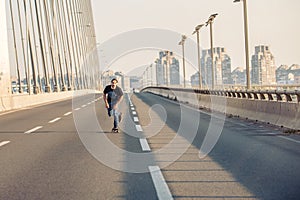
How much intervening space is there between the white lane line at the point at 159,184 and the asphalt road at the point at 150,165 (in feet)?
0.04

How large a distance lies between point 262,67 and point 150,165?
241ft

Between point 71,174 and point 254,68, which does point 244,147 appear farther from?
point 254,68

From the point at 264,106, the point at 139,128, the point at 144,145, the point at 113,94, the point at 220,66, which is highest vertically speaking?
the point at 220,66

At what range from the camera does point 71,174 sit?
8.24 metres

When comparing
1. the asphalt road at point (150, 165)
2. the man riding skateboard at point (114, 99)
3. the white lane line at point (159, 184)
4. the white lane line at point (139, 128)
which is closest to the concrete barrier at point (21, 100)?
the white lane line at point (139, 128)

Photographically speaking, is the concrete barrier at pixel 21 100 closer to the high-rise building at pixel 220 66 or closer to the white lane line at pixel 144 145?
the white lane line at pixel 144 145

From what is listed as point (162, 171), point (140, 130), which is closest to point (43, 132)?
point (140, 130)

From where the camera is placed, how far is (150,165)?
909 cm

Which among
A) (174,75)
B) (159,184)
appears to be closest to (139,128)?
(159,184)

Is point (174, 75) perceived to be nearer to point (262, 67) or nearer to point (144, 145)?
point (262, 67)

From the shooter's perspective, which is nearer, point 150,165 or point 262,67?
point 150,165

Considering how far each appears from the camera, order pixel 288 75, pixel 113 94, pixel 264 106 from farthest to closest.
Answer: pixel 288 75, pixel 264 106, pixel 113 94

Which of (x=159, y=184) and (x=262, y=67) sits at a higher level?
(x=262, y=67)

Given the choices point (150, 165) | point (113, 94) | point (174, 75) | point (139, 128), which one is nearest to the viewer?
point (150, 165)
